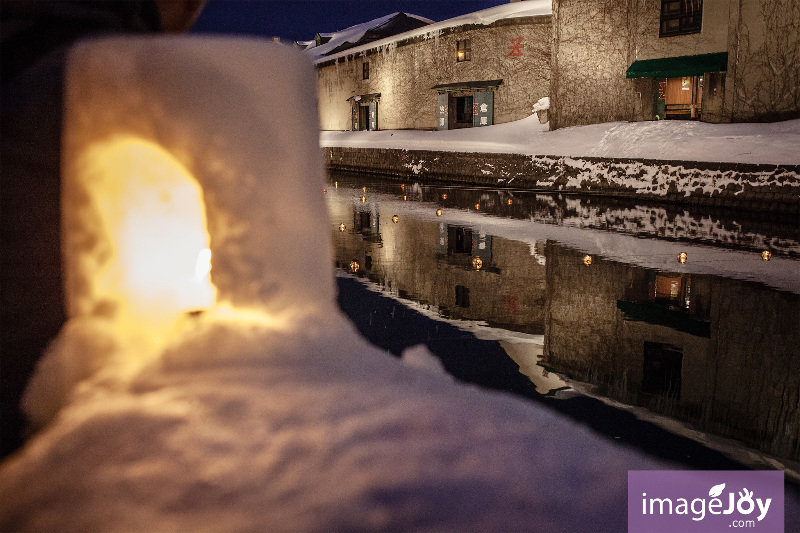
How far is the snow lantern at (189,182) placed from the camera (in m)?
3.30

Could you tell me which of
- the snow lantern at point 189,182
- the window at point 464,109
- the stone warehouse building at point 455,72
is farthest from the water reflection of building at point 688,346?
the window at point 464,109

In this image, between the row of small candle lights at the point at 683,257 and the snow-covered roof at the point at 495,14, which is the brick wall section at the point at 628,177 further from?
the snow-covered roof at the point at 495,14

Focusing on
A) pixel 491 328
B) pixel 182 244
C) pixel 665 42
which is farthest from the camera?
pixel 665 42

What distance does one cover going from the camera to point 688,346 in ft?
16.5

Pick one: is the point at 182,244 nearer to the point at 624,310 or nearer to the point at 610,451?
the point at 610,451

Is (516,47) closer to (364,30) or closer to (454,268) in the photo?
(364,30)

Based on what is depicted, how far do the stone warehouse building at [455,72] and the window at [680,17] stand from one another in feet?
27.3

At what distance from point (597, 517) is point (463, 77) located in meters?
33.5

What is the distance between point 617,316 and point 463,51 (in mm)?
30564

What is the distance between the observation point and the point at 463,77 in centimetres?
3444

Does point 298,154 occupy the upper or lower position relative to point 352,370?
upper

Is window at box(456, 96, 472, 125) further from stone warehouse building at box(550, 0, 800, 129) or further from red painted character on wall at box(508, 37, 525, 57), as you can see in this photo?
stone warehouse building at box(550, 0, 800, 129)

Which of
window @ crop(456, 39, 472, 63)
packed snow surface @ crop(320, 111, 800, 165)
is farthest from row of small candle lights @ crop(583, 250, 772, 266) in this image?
window @ crop(456, 39, 472, 63)

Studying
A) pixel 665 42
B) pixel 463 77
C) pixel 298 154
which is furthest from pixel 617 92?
pixel 298 154
